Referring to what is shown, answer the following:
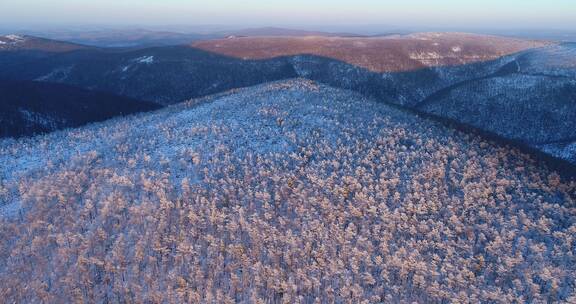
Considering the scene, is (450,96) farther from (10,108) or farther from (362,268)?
(10,108)

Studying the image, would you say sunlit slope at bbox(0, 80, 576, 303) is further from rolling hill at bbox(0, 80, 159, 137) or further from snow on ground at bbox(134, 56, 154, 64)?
snow on ground at bbox(134, 56, 154, 64)

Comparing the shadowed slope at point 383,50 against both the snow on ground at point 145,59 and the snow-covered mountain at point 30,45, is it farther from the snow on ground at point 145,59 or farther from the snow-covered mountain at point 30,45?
the snow-covered mountain at point 30,45

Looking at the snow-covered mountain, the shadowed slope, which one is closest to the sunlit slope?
the shadowed slope

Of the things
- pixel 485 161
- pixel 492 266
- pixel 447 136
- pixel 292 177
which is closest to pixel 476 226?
pixel 492 266

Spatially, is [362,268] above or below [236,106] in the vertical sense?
below

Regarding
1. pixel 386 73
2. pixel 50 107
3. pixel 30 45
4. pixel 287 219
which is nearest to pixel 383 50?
pixel 386 73

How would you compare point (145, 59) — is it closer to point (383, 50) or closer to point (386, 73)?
point (386, 73)
